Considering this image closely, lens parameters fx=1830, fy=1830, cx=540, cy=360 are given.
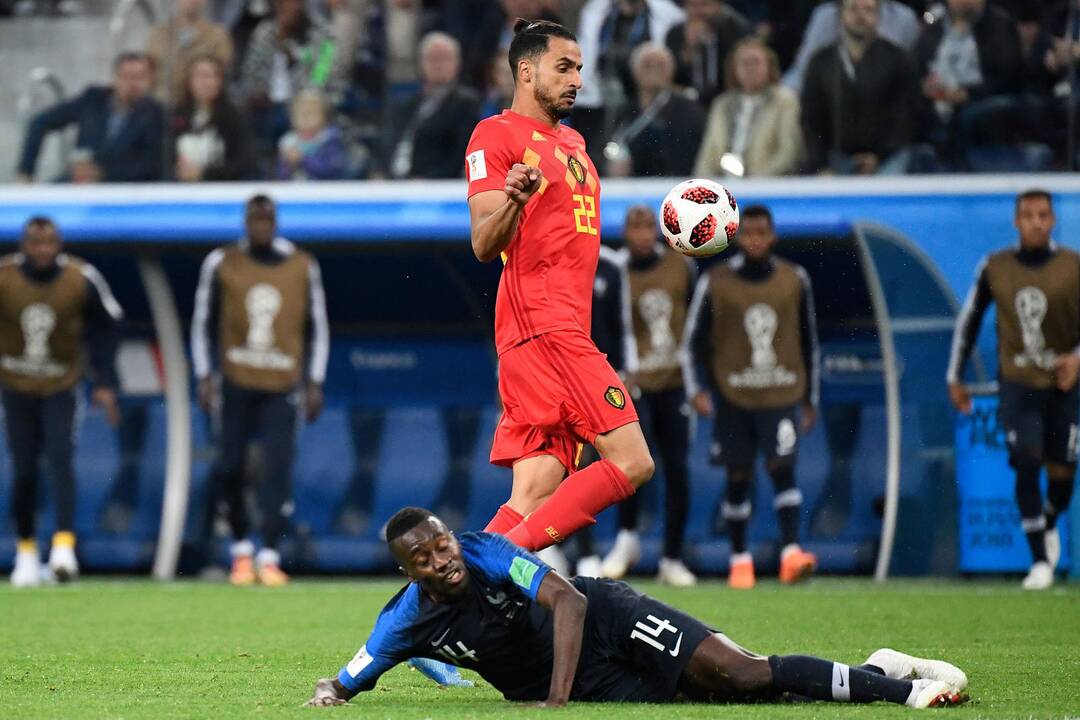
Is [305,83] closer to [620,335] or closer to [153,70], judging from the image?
[153,70]

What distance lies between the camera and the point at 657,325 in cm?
1158

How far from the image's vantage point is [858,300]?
12.6 meters

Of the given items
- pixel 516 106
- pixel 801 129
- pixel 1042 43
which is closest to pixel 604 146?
pixel 801 129

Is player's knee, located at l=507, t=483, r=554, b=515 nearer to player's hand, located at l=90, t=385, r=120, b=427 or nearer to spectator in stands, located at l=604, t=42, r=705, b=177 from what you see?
spectator in stands, located at l=604, t=42, r=705, b=177

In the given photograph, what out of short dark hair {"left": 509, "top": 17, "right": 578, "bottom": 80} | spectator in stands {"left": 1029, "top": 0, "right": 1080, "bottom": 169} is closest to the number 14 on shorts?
short dark hair {"left": 509, "top": 17, "right": 578, "bottom": 80}

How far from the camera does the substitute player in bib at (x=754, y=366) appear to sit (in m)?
11.0

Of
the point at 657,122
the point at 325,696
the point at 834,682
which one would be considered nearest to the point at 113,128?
the point at 657,122

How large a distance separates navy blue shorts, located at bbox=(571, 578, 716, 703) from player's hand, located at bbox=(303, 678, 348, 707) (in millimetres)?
715

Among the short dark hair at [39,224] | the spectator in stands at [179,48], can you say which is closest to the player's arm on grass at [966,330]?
the spectator in stands at [179,48]

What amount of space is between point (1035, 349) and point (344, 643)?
16.3 ft

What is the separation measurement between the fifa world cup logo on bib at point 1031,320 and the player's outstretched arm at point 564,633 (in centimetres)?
630

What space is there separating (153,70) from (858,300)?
203 inches

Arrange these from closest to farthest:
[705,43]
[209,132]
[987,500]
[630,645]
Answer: [630,645] → [987,500] → [705,43] → [209,132]

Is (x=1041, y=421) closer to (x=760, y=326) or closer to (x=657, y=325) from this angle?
(x=760, y=326)
